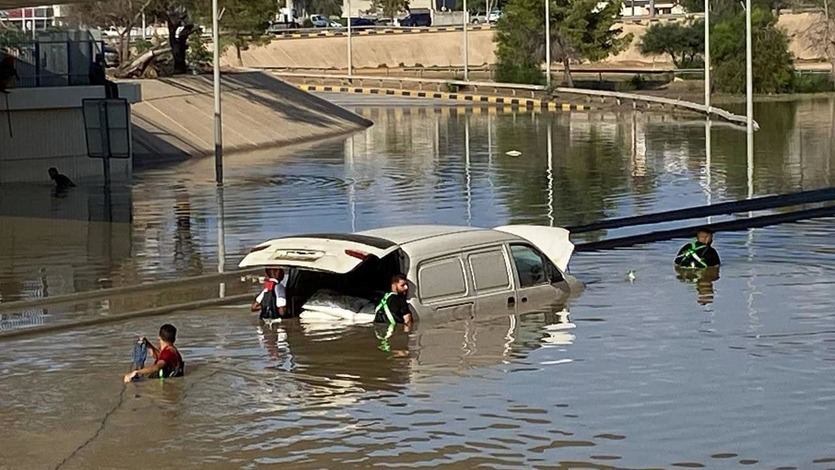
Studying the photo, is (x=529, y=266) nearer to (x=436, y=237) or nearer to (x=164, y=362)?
(x=436, y=237)

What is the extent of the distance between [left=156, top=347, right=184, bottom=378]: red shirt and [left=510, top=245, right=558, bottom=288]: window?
4804 millimetres

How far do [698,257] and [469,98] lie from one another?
69009 millimetres

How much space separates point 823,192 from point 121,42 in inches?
1523

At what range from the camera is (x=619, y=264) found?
25172 mm

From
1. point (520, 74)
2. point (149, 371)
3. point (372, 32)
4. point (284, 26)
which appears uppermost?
point (284, 26)

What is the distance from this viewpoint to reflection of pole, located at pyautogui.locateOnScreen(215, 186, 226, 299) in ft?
76.9

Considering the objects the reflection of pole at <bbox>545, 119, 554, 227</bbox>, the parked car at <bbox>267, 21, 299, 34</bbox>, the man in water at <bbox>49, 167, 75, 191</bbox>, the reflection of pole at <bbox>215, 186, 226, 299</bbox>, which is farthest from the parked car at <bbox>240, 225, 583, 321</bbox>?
the parked car at <bbox>267, 21, 299, 34</bbox>

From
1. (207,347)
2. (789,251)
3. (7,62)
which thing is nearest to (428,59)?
(7,62)

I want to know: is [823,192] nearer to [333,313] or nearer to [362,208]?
[362,208]

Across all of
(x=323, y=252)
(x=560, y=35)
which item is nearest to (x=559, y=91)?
(x=560, y=35)

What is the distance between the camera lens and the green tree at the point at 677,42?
113062 millimetres

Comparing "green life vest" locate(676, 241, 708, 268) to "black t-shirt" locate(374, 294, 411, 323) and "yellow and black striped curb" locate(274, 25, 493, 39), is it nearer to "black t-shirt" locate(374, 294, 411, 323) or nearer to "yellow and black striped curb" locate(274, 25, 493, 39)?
"black t-shirt" locate(374, 294, 411, 323)

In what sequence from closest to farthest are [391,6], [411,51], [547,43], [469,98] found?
[547,43]
[469,98]
[411,51]
[391,6]

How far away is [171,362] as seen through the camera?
1650cm
